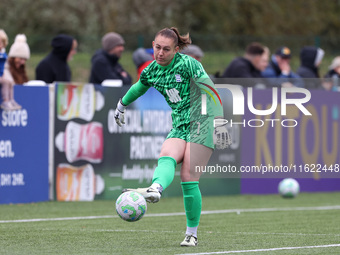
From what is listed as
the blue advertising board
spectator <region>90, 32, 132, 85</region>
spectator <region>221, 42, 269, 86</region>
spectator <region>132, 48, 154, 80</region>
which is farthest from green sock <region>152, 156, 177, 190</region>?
spectator <region>221, 42, 269, 86</region>

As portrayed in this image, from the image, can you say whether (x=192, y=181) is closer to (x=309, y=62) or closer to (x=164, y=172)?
(x=164, y=172)

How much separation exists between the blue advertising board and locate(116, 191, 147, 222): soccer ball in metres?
5.10

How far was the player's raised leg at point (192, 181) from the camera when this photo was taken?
8.19 metres

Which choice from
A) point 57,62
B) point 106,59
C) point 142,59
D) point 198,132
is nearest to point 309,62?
point 142,59

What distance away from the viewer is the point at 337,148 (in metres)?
15.8

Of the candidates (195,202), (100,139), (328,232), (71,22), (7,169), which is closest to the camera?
(195,202)

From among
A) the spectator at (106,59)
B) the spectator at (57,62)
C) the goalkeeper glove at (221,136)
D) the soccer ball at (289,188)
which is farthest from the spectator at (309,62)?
the goalkeeper glove at (221,136)

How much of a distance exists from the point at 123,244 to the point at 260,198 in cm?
647

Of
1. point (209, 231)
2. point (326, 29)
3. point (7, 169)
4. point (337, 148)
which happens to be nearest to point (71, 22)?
point (326, 29)

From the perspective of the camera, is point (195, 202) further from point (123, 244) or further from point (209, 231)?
point (209, 231)

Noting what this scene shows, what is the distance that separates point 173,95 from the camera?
8344 millimetres

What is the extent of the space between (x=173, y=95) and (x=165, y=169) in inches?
32.1

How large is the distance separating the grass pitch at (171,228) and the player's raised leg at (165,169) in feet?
1.94

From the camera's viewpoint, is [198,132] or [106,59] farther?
[106,59]
